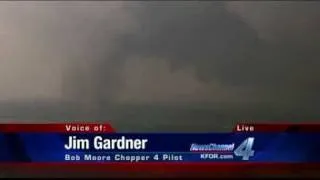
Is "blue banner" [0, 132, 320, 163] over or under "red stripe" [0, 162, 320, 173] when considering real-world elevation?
over

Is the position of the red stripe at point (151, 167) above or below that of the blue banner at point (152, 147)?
below

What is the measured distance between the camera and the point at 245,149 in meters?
1.06

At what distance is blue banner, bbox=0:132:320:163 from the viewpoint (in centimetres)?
105

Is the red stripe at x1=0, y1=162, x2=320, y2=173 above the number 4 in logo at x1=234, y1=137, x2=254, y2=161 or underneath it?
underneath

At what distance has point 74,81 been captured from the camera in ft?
3.37

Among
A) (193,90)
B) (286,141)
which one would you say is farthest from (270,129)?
(193,90)

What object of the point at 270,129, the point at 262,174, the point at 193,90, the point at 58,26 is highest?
the point at 58,26

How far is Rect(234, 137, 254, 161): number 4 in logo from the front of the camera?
1060mm

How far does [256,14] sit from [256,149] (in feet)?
1.23

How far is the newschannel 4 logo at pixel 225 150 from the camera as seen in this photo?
3.47 ft

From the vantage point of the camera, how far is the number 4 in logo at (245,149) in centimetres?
106

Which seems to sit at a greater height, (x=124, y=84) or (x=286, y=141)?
(x=124, y=84)

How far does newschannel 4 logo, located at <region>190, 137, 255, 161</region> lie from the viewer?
1059 millimetres

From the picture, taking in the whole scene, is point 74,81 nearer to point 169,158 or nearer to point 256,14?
point 169,158
